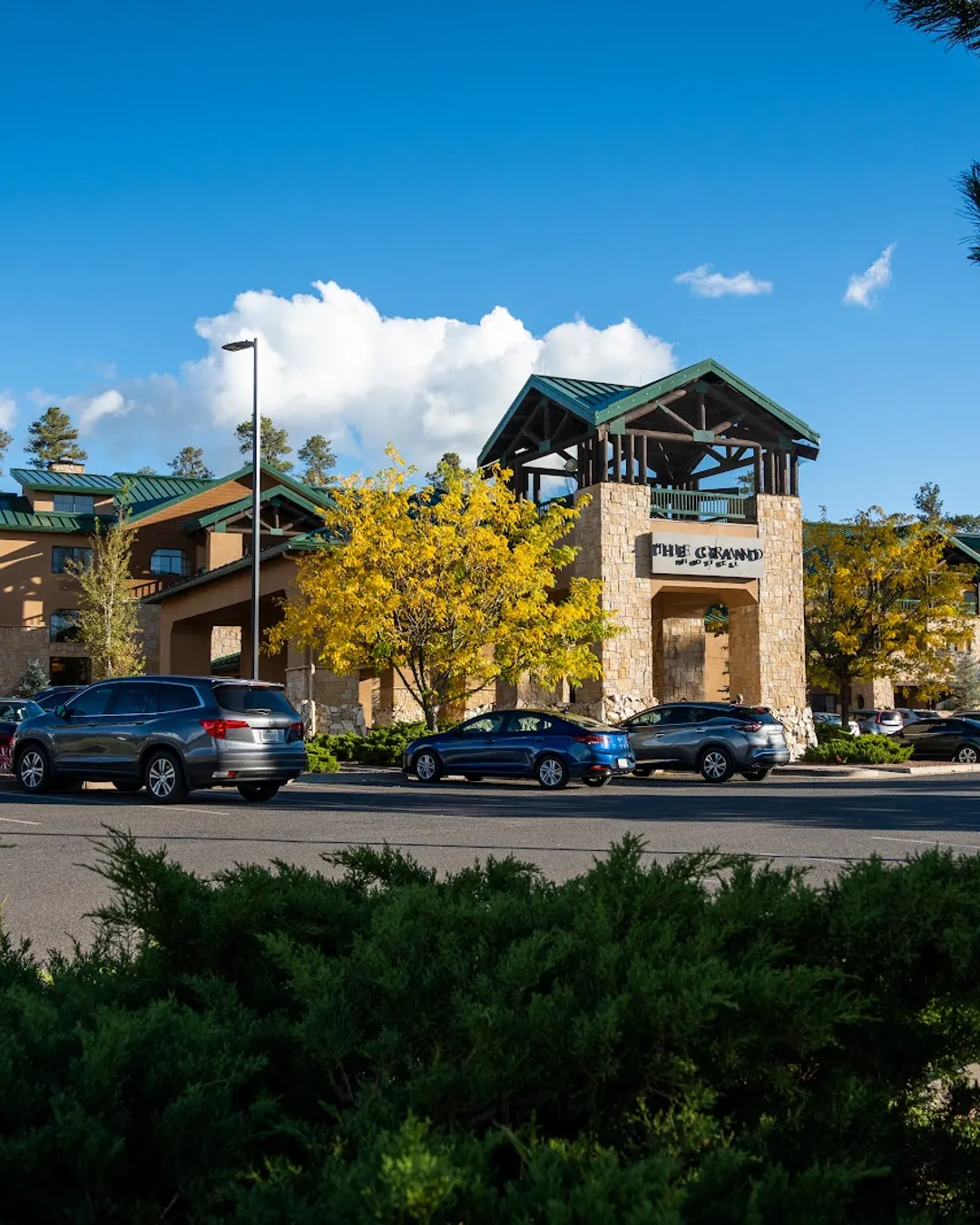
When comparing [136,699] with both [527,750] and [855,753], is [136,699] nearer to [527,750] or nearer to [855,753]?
[527,750]

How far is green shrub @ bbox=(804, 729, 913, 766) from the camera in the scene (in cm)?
3238

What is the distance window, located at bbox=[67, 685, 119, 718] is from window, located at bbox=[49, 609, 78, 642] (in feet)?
112

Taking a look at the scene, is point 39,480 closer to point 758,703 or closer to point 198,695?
point 758,703

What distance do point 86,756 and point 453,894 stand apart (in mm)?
16396

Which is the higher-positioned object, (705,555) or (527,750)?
(705,555)

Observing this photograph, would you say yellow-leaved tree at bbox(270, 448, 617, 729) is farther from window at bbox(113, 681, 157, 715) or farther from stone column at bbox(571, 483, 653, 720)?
window at bbox(113, 681, 157, 715)

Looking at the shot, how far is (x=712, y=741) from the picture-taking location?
26531 millimetres

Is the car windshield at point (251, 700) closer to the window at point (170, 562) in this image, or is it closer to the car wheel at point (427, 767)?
the car wheel at point (427, 767)

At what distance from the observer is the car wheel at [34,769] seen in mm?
20047

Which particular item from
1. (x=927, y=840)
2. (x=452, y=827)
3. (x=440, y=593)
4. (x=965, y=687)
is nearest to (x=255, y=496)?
(x=440, y=593)

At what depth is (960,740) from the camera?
36750mm

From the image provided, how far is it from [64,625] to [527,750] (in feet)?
112

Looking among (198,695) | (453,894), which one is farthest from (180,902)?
(198,695)

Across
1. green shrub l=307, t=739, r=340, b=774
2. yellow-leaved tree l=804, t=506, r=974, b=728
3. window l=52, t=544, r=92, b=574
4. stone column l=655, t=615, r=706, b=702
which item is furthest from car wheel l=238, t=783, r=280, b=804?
window l=52, t=544, r=92, b=574
